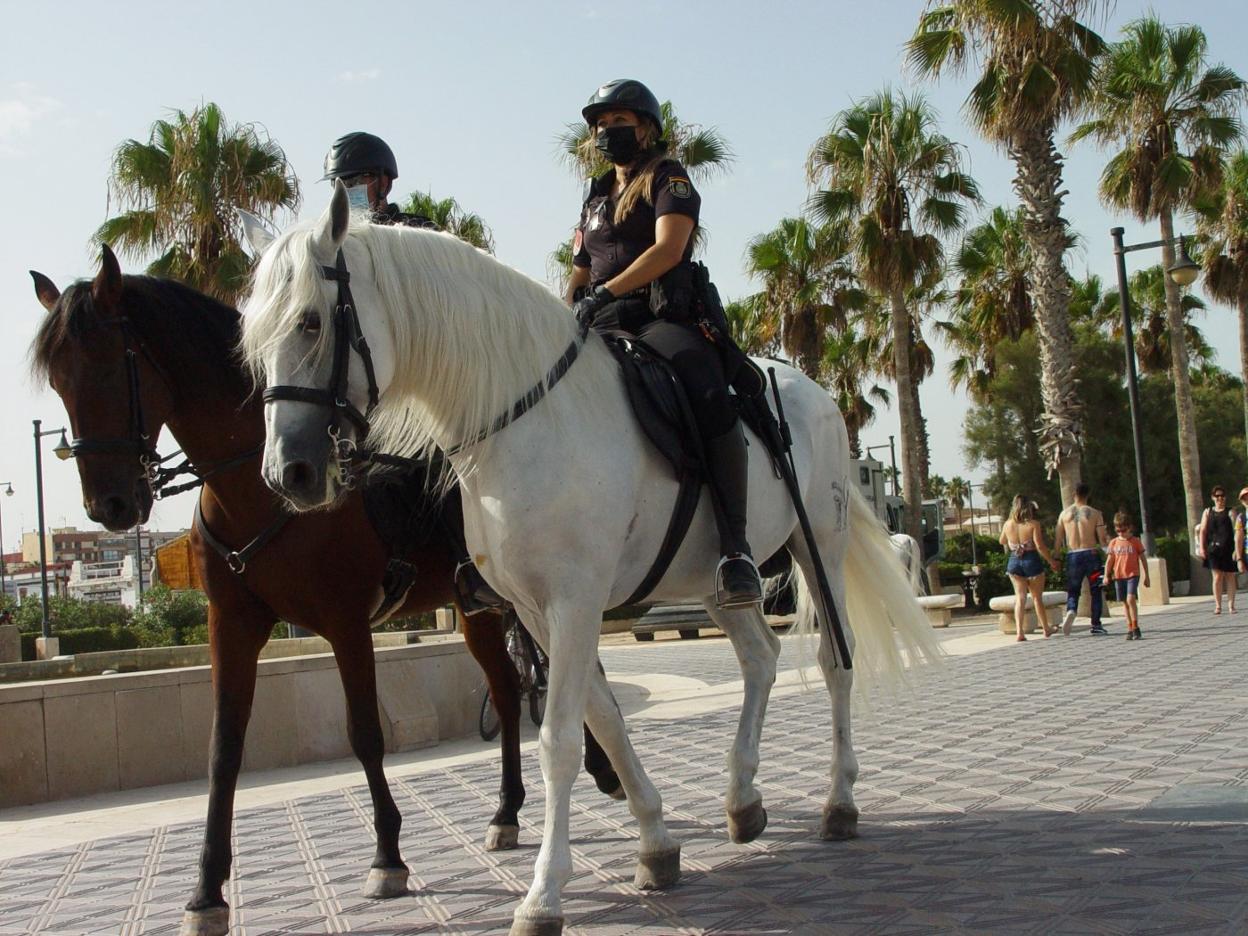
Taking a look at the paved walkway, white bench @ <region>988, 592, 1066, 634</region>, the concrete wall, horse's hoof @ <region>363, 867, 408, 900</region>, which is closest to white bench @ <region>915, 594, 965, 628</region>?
white bench @ <region>988, 592, 1066, 634</region>

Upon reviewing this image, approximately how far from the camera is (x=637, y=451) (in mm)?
4543

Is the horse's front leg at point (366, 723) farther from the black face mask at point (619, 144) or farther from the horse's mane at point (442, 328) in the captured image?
the black face mask at point (619, 144)

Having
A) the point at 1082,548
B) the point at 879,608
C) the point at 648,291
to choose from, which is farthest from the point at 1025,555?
the point at 648,291

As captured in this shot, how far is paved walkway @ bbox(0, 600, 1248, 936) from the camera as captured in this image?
4223 mm

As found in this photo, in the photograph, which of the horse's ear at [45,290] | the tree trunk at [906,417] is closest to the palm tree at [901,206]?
the tree trunk at [906,417]

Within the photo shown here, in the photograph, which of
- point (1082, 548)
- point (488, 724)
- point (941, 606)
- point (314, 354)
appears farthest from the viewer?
point (941, 606)

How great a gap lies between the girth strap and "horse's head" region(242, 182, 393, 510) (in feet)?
3.30

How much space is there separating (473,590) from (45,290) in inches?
82.4

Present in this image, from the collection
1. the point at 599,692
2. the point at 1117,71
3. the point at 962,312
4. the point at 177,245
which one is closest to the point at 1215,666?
the point at 599,692

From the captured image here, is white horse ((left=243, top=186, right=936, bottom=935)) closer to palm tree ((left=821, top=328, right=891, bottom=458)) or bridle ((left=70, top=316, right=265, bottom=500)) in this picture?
bridle ((left=70, top=316, right=265, bottom=500))

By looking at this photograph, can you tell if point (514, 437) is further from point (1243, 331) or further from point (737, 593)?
point (1243, 331)

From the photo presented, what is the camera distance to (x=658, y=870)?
4.69m

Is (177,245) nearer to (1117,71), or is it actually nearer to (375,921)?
(375,921)

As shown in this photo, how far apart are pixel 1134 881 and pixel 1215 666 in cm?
873
